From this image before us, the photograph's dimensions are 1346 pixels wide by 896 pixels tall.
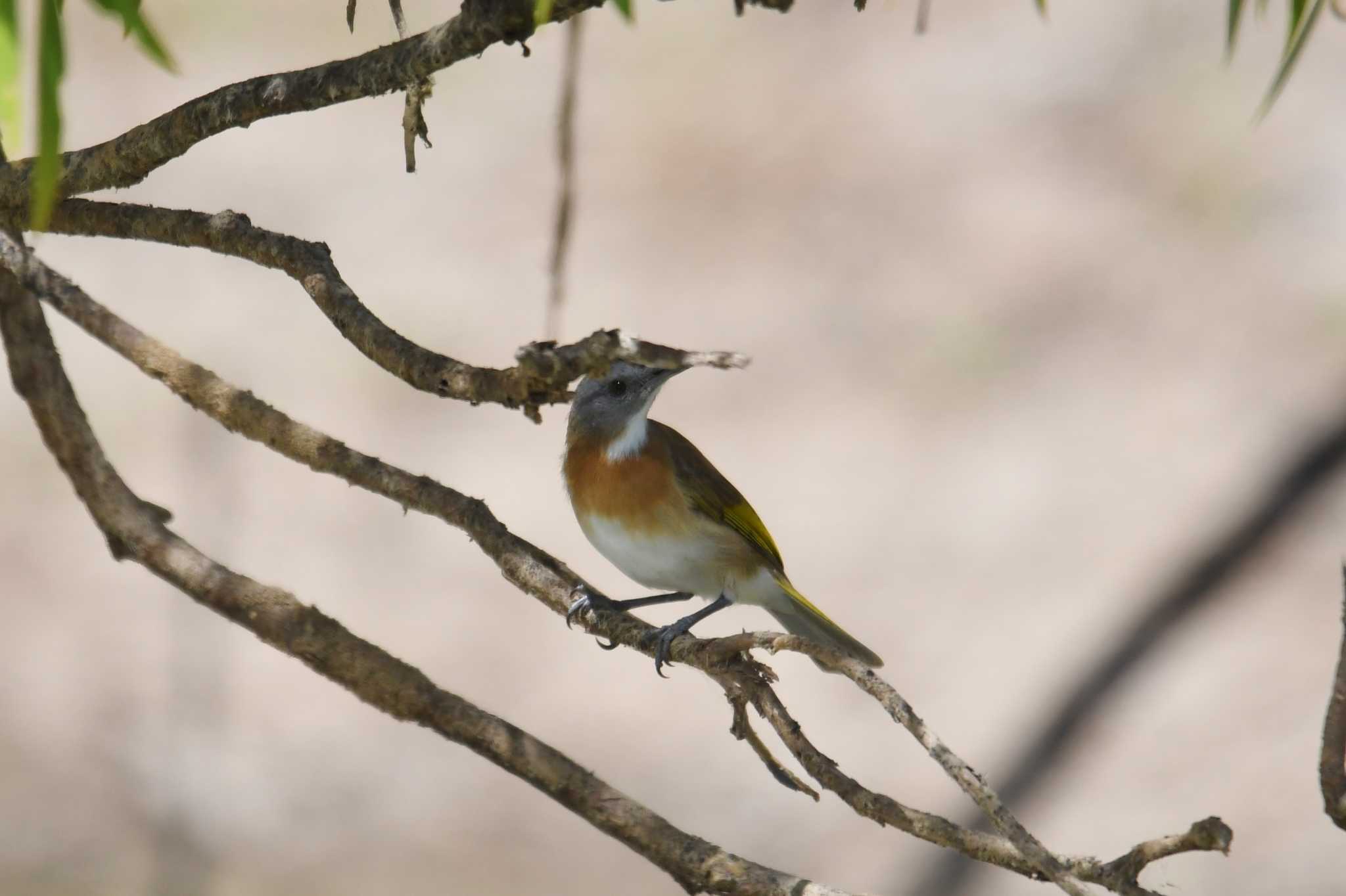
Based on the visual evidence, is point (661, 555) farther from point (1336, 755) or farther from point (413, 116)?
point (1336, 755)

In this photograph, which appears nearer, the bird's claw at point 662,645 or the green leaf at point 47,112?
the green leaf at point 47,112

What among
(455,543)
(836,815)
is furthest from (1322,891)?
(455,543)

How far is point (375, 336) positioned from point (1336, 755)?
62.6 inches

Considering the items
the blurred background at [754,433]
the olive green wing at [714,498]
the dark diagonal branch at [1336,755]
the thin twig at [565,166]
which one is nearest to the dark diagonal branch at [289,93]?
the thin twig at [565,166]

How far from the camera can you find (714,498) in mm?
4719

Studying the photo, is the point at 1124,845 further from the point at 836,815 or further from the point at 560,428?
the point at 560,428

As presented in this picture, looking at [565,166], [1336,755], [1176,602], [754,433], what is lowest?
[1336,755]

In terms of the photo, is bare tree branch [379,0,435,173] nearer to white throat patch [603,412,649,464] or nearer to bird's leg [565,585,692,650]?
bird's leg [565,585,692,650]

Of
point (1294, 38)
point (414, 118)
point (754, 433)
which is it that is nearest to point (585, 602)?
point (414, 118)

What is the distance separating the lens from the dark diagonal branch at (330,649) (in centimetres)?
270

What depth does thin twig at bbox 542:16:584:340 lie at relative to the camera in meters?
2.88

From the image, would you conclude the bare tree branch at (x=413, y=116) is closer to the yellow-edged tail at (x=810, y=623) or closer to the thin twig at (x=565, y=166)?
the thin twig at (x=565, y=166)

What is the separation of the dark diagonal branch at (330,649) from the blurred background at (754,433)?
190 inches

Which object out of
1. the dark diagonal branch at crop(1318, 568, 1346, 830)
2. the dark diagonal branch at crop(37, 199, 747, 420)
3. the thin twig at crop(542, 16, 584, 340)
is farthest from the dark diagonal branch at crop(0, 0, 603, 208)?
the dark diagonal branch at crop(1318, 568, 1346, 830)
